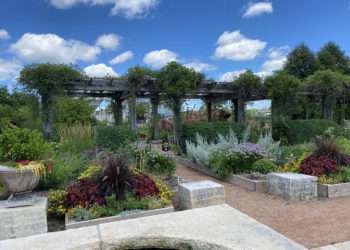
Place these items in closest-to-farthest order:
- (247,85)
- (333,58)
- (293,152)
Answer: (293,152), (247,85), (333,58)

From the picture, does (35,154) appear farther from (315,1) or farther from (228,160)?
(315,1)

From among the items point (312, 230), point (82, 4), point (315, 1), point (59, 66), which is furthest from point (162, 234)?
point (315, 1)

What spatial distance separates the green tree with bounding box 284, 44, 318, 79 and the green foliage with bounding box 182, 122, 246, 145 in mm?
12191

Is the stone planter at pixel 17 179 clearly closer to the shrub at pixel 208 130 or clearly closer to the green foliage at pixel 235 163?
the green foliage at pixel 235 163

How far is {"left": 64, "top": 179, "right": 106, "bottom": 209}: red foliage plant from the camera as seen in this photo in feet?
10.3

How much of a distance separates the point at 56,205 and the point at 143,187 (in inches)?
46.0

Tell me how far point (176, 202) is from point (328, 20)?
305 inches

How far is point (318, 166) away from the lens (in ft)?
14.4

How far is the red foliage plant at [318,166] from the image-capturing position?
429 cm

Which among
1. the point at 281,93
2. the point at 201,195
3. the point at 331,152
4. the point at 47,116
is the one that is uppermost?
the point at 281,93

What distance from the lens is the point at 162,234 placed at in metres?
1.86

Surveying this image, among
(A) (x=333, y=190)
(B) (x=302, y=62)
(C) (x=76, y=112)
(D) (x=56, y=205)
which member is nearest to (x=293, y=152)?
(A) (x=333, y=190)

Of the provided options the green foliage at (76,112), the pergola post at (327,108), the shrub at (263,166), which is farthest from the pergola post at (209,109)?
the shrub at (263,166)

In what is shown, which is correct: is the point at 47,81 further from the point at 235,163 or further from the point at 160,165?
the point at 235,163
